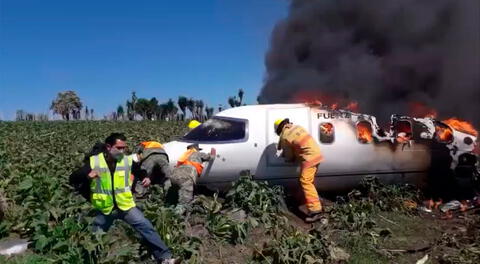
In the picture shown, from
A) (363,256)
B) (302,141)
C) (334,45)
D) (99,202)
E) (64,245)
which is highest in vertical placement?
(334,45)

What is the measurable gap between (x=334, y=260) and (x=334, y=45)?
7361mm

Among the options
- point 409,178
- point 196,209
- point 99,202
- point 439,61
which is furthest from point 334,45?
point 99,202

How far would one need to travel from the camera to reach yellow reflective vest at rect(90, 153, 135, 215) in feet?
19.2

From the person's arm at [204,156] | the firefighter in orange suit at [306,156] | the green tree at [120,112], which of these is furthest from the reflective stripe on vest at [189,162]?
the green tree at [120,112]

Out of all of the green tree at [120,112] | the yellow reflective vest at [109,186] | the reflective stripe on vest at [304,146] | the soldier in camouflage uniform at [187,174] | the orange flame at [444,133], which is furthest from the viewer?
the green tree at [120,112]

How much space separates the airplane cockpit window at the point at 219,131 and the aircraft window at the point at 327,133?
1.53m

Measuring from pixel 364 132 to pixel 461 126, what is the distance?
2.33 metres

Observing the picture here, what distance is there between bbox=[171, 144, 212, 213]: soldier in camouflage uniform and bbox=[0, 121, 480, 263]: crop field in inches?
9.7

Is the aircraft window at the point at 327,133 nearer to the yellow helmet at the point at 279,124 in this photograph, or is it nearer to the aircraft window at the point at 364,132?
the aircraft window at the point at 364,132

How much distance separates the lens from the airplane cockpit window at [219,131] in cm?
928

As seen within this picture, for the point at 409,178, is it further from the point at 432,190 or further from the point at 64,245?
the point at 64,245

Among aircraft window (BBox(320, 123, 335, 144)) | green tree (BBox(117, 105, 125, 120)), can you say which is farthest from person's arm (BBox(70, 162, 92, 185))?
green tree (BBox(117, 105, 125, 120))

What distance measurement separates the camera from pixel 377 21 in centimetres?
1167

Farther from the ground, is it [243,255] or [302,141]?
[302,141]
